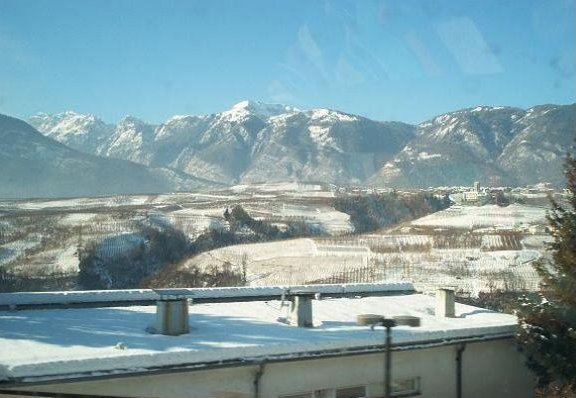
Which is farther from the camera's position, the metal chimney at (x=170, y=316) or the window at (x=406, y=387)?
the window at (x=406, y=387)

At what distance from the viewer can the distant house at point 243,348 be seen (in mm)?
6594

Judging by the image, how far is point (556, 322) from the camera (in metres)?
9.29

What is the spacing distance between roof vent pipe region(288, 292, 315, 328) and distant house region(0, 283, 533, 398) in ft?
0.05

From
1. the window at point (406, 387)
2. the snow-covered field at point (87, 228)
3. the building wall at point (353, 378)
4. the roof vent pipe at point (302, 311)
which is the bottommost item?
the window at point (406, 387)

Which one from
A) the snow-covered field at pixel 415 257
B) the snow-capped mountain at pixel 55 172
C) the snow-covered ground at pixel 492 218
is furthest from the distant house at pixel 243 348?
the snow-capped mountain at pixel 55 172

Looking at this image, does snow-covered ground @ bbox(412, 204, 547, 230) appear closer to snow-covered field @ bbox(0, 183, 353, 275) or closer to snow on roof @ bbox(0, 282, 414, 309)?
snow-covered field @ bbox(0, 183, 353, 275)

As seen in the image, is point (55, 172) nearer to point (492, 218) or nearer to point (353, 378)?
point (492, 218)

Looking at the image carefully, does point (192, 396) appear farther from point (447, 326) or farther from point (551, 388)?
point (551, 388)

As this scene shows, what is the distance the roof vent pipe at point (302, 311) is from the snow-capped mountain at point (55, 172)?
10178 cm

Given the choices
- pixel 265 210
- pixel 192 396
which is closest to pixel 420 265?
pixel 192 396

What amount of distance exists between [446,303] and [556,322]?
185 centimetres

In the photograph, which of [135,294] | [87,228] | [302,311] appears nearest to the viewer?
[302,311]

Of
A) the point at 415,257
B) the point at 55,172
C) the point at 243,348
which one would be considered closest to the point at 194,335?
the point at 243,348

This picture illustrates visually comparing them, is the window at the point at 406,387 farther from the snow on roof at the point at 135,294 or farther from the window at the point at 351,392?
the snow on roof at the point at 135,294
